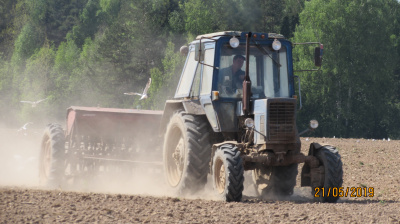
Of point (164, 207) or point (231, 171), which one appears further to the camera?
point (231, 171)

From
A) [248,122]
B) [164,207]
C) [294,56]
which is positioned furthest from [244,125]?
[294,56]

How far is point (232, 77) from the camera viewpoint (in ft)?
31.7

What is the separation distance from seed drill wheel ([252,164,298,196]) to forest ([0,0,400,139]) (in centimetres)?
2442

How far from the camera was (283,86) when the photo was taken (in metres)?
9.88

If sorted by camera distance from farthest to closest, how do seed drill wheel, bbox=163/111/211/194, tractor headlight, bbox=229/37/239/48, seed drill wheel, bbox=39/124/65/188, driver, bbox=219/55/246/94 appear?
seed drill wheel, bbox=39/124/65/188
driver, bbox=219/55/246/94
seed drill wheel, bbox=163/111/211/194
tractor headlight, bbox=229/37/239/48

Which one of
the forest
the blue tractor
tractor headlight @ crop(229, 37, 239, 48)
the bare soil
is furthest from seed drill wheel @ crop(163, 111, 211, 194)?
the forest

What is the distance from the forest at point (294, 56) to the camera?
42.0 m

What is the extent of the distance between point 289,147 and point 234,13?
31966mm

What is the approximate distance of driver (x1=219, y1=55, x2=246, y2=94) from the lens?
9.62 meters

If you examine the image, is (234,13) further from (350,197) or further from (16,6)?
(16,6)

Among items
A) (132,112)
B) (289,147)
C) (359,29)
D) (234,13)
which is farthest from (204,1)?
(289,147)

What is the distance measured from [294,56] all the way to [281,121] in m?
34.5

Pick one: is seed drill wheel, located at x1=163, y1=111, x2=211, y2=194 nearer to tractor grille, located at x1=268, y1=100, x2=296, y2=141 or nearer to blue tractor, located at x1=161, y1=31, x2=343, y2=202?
blue tractor, located at x1=161, y1=31, x2=343, y2=202

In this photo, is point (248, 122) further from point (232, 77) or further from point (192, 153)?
point (192, 153)
